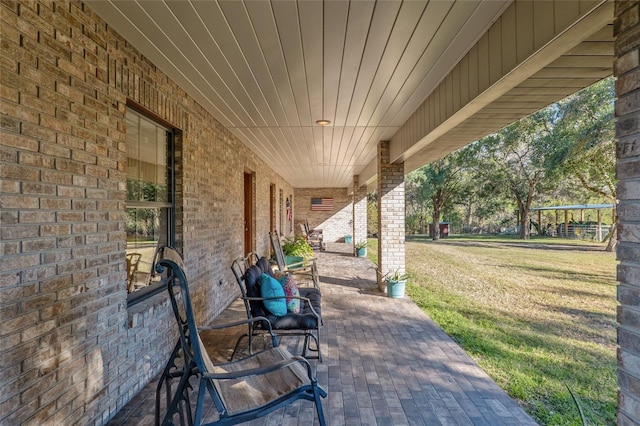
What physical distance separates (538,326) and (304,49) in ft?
13.9

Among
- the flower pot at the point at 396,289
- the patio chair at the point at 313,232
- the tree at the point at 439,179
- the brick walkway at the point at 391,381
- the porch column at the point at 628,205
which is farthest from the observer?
the tree at the point at 439,179

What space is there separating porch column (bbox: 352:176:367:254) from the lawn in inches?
99.3

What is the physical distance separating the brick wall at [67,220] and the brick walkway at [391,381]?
433mm

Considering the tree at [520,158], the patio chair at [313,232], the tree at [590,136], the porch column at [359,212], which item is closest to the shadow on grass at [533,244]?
the tree at [590,136]

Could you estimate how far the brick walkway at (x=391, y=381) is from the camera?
206 centimetres

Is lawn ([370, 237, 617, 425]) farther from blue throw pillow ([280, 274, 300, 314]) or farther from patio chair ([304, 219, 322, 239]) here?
patio chair ([304, 219, 322, 239])

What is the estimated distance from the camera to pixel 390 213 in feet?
17.7

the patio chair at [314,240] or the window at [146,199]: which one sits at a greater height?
the window at [146,199]

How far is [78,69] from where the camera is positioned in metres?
1.80

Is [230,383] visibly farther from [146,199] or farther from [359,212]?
[359,212]

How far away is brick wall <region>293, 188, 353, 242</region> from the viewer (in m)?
14.6

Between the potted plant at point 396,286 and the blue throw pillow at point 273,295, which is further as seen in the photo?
the potted plant at point 396,286

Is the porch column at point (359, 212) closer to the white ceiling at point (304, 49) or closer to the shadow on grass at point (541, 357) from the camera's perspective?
the shadow on grass at point (541, 357)

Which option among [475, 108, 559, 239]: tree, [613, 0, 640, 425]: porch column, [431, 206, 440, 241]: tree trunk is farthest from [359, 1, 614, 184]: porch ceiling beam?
[431, 206, 440, 241]: tree trunk
